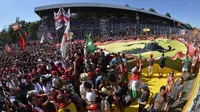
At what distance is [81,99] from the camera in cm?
728

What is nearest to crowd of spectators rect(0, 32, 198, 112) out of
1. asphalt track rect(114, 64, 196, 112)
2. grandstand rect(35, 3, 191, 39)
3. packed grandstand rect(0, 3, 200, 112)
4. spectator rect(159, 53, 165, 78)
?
packed grandstand rect(0, 3, 200, 112)

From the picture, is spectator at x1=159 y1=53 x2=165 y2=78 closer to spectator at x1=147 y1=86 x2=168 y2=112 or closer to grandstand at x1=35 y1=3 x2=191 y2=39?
spectator at x1=147 y1=86 x2=168 y2=112

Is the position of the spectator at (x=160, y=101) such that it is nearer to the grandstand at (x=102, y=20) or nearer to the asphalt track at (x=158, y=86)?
the asphalt track at (x=158, y=86)

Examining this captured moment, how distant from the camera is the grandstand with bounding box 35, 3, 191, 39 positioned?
58.0 metres

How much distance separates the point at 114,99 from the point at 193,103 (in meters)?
3.13

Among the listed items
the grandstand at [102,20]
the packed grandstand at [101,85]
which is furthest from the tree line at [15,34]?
the packed grandstand at [101,85]

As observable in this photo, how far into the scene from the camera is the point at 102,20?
58.0 m

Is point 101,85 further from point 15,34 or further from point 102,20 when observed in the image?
point 15,34

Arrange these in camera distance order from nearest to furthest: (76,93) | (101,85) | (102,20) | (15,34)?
(101,85) → (76,93) → (102,20) → (15,34)

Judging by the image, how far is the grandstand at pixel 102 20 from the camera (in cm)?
5803

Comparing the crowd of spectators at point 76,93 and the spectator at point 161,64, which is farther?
the spectator at point 161,64

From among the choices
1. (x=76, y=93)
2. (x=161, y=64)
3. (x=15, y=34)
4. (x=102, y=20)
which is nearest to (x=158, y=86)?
(x=161, y=64)

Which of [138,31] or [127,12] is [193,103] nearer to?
[138,31]

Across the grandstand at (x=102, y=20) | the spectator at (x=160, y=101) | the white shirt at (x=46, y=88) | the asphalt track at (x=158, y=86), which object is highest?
the grandstand at (x=102, y=20)
